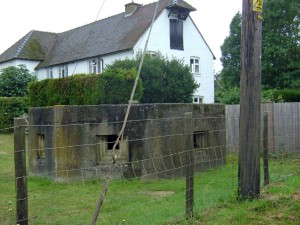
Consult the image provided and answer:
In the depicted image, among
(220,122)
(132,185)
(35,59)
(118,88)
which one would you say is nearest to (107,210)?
(132,185)

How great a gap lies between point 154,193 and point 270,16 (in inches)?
1333

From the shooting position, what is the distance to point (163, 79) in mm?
24016

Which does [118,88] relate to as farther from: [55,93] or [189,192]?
[189,192]

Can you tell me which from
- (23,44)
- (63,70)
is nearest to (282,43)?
(63,70)

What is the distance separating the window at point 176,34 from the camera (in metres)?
31.6

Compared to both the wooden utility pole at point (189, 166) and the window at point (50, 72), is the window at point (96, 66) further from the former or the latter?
the wooden utility pole at point (189, 166)

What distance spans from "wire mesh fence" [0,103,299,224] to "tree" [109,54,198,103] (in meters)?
10.8

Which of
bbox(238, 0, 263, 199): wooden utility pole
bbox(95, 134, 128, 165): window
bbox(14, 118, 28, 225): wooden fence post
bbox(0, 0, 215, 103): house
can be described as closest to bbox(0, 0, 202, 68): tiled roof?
bbox(0, 0, 215, 103): house

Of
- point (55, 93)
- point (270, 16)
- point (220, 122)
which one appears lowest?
point (220, 122)

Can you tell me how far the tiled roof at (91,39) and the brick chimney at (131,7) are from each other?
330 millimetres

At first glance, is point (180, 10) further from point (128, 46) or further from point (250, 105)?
point (250, 105)

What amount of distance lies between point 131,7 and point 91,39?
4.23 m

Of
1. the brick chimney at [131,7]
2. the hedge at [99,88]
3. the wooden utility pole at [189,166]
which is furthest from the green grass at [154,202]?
the brick chimney at [131,7]

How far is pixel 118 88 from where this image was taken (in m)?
15.3
